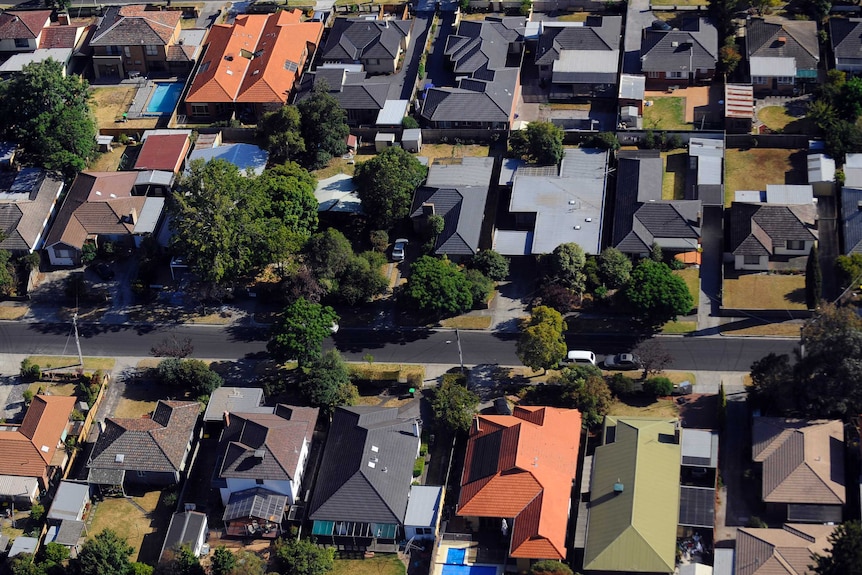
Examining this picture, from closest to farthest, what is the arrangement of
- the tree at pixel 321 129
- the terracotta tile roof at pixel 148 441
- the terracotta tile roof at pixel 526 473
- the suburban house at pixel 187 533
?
1. the terracotta tile roof at pixel 526 473
2. the suburban house at pixel 187 533
3. the terracotta tile roof at pixel 148 441
4. the tree at pixel 321 129

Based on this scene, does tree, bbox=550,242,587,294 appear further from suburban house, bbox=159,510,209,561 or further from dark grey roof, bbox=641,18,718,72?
suburban house, bbox=159,510,209,561

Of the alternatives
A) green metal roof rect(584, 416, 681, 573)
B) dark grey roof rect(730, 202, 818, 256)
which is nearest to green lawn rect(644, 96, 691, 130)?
dark grey roof rect(730, 202, 818, 256)

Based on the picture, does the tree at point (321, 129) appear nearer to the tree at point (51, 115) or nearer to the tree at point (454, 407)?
the tree at point (51, 115)

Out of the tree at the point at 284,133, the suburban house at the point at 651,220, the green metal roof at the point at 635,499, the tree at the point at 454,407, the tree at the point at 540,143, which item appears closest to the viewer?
the green metal roof at the point at 635,499

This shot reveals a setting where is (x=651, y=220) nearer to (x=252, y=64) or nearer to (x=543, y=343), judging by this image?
(x=543, y=343)

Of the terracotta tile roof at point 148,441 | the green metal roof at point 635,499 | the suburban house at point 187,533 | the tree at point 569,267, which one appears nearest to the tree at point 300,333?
the terracotta tile roof at point 148,441

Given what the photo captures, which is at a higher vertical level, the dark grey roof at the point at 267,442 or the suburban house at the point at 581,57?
the suburban house at the point at 581,57

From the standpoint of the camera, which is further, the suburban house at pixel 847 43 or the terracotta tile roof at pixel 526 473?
the suburban house at pixel 847 43
